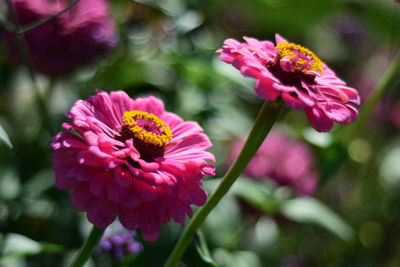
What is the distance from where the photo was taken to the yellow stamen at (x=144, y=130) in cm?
50

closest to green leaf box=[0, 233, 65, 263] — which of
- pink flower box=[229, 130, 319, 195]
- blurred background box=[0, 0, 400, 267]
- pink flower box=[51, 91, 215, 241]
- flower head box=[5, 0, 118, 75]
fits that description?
blurred background box=[0, 0, 400, 267]

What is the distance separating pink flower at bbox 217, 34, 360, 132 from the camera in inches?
18.5

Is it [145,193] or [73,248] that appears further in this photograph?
[73,248]

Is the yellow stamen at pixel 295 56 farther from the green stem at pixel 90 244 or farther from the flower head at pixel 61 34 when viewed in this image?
the flower head at pixel 61 34

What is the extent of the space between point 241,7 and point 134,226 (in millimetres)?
1215

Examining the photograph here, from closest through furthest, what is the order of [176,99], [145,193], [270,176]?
[145,193] < [176,99] < [270,176]

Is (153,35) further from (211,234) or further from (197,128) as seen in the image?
(197,128)

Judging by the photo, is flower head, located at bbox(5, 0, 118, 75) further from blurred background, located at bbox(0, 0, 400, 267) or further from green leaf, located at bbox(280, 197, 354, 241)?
green leaf, located at bbox(280, 197, 354, 241)

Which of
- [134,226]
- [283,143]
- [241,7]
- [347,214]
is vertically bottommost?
[347,214]

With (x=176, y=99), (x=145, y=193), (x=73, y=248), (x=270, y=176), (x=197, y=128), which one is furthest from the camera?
(x=270, y=176)

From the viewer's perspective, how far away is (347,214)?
1.38 m

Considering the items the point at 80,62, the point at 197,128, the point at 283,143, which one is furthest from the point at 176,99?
the point at 197,128

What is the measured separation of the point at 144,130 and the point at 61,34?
50 centimetres

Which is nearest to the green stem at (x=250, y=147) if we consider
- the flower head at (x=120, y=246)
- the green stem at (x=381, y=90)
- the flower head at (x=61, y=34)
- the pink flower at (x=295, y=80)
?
the pink flower at (x=295, y=80)
